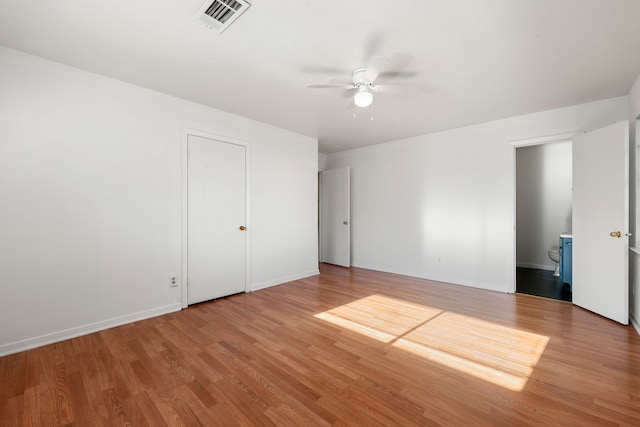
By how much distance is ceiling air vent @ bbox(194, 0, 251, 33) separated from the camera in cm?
176

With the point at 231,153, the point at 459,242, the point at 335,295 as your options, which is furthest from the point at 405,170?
the point at 231,153

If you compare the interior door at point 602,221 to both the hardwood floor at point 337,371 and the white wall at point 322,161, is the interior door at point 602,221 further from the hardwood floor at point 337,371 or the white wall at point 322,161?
the white wall at point 322,161

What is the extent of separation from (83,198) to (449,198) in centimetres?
488

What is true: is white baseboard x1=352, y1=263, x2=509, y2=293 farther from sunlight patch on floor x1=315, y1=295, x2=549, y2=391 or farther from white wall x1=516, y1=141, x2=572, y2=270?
white wall x1=516, y1=141, x2=572, y2=270

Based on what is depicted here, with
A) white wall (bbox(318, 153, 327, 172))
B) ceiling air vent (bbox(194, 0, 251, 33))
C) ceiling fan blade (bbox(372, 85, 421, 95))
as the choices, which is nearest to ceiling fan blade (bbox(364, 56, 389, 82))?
ceiling fan blade (bbox(372, 85, 421, 95))

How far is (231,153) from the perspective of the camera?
12.3 ft

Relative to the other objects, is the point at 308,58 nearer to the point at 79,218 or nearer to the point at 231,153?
the point at 231,153

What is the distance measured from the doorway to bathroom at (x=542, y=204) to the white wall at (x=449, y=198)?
1.45 meters

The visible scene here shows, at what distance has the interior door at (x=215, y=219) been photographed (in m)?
3.38

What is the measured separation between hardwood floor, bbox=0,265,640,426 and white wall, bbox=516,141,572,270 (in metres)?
2.79

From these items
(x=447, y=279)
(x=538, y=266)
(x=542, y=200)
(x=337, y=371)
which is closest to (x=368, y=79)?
(x=337, y=371)

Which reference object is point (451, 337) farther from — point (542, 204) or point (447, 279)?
point (542, 204)

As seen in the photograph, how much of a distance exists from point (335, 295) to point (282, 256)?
3.87 feet

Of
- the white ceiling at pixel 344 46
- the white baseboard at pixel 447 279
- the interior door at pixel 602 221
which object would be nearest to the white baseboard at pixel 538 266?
the white baseboard at pixel 447 279
